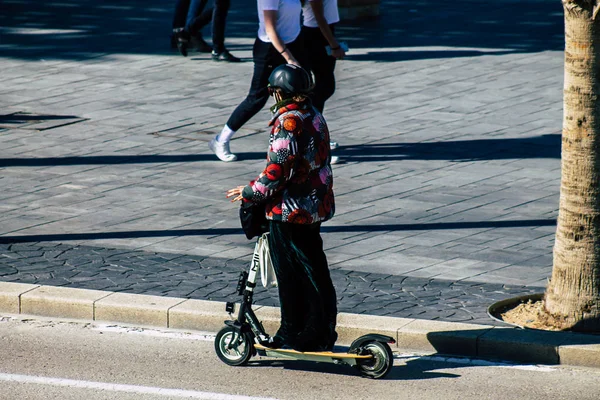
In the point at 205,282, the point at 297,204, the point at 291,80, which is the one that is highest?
the point at 291,80

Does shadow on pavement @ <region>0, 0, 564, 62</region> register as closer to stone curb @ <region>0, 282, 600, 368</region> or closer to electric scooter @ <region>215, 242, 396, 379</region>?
stone curb @ <region>0, 282, 600, 368</region>

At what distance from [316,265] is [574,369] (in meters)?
1.47

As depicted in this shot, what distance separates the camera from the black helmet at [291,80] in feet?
19.6

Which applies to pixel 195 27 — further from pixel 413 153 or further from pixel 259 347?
pixel 259 347

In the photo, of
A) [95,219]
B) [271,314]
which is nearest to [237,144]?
[95,219]

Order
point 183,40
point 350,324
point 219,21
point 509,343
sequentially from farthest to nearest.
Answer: point 183,40 < point 219,21 < point 350,324 < point 509,343

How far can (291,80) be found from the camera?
598cm

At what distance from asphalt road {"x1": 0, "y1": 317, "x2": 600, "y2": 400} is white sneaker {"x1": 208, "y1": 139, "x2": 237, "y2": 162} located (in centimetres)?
421

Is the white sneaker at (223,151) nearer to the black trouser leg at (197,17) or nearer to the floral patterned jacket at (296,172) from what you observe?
the floral patterned jacket at (296,172)

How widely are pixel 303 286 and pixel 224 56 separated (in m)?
9.99

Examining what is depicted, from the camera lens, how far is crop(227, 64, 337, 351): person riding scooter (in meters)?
5.96

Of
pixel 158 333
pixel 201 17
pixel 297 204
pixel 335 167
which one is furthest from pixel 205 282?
pixel 201 17

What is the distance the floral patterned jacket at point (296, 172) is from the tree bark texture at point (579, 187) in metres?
1.55

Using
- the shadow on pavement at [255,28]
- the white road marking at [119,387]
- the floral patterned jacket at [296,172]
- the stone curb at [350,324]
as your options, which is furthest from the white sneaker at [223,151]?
the shadow on pavement at [255,28]
